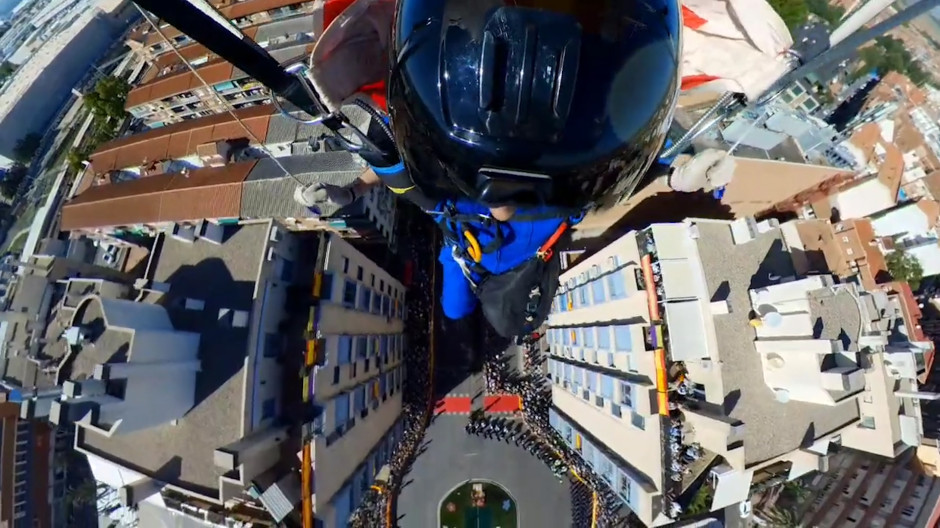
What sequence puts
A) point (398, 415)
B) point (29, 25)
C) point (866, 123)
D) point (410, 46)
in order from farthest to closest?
point (29, 25), point (866, 123), point (398, 415), point (410, 46)

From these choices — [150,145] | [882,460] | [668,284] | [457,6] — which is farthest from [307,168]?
[882,460]

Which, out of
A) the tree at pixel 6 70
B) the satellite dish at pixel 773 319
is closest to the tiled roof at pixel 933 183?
the satellite dish at pixel 773 319

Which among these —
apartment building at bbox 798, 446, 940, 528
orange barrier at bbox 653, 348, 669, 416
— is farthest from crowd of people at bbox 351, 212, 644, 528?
apartment building at bbox 798, 446, 940, 528

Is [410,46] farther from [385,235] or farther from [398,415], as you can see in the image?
[398,415]

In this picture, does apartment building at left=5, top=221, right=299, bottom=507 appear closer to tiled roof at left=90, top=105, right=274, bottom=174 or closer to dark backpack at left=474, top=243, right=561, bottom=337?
dark backpack at left=474, top=243, right=561, bottom=337

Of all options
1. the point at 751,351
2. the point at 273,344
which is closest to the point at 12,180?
the point at 273,344

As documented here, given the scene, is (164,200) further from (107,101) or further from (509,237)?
(509,237)
